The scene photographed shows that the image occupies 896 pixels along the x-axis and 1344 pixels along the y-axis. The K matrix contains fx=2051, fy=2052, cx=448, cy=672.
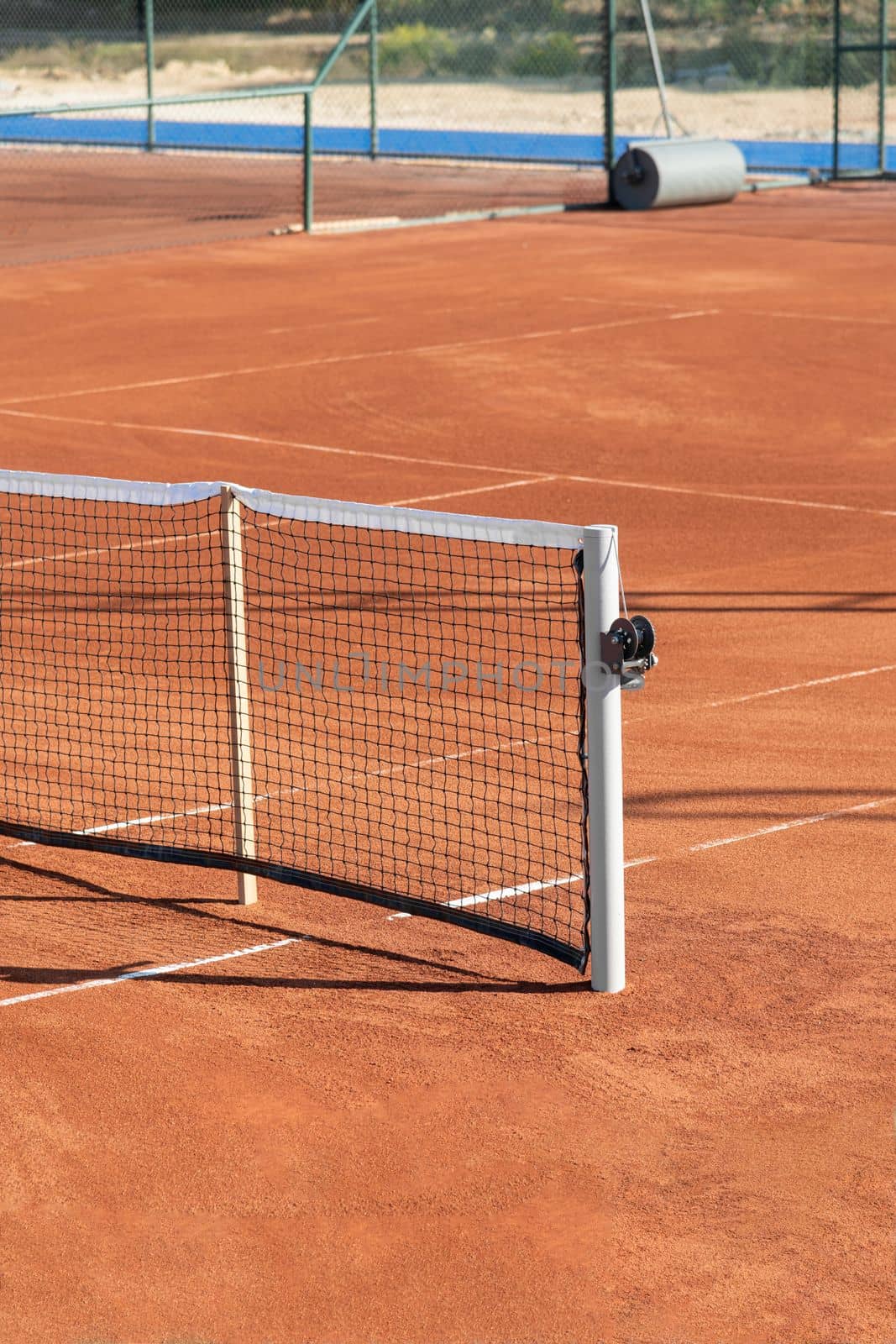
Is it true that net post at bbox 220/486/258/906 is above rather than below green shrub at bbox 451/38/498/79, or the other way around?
below

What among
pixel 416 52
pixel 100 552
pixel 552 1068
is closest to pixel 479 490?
pixel 100 552

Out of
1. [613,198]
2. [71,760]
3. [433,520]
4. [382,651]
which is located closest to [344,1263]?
[433,520]

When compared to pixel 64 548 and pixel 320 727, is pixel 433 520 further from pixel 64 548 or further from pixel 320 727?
pixel 64 548

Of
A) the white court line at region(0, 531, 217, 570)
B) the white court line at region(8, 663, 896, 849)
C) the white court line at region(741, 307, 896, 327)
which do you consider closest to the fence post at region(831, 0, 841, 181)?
the white court line at region(741, 307, 896, 327)

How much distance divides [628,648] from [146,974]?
202cm

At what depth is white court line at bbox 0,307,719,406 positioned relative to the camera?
60.5 ft

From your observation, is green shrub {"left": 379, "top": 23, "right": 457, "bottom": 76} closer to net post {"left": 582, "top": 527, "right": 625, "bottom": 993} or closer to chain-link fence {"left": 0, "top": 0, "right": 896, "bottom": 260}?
chain-link fence {"left": 0, "top": 0, "right": 896, "bottom": 260}

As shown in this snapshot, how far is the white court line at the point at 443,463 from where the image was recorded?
1427cm

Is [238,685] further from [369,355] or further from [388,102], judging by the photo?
[388,102]

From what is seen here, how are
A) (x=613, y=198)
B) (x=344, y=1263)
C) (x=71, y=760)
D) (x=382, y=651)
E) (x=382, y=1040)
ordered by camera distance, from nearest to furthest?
(x=344, y=1263) → (x=382, y=1040) → (x=71, y=760) → (x=382, y=651) → (x=613, y=198)

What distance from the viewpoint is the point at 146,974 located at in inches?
276

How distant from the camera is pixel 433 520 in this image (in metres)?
6.96

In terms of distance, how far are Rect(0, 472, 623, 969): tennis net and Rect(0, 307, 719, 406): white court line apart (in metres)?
5.22

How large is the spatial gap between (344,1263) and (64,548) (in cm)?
777
